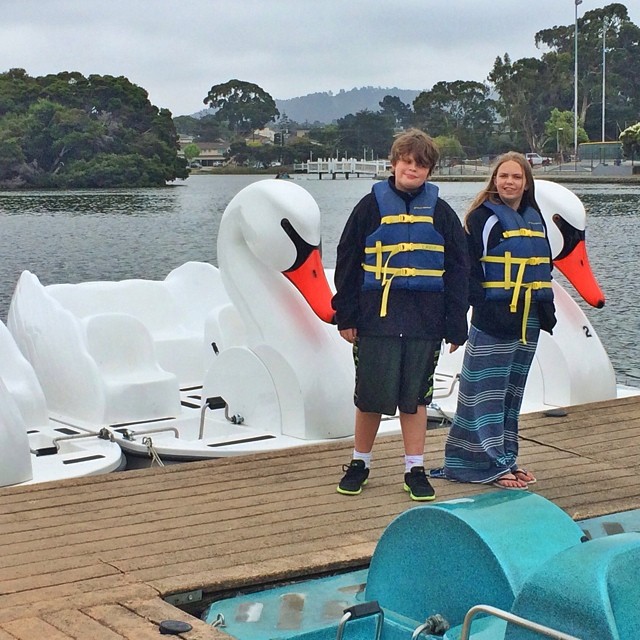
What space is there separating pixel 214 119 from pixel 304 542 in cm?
10435

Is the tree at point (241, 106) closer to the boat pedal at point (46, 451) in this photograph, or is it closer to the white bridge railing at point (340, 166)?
the white bridge railing at point (340, 166)

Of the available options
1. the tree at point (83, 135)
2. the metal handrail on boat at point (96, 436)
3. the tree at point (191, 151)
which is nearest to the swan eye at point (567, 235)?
the metal handrail on boat at point (96, 436)

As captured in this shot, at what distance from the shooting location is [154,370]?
7.71 m

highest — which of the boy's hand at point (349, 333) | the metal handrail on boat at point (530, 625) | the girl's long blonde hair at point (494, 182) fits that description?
the girl's long blonde hair at point (494, 182)

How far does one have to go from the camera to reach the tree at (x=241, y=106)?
10600cm

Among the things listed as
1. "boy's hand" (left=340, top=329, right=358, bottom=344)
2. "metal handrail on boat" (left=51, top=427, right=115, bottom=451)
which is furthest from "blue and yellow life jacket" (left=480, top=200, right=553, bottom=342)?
"metal handrail on boat" (left=51, top=427, right=115, bottom=451)

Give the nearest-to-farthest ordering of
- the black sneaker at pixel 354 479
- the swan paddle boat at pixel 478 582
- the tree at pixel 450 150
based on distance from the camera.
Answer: the swan paddle boat at pixel 478 582
the black sneaker at pixel 354 479
the tree at pixel 450 150

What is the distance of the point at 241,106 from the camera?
10681cm

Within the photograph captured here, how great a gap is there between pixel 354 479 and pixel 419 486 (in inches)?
11.8

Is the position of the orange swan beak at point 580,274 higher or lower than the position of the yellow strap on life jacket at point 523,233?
lower

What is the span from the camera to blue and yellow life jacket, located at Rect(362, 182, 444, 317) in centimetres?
525

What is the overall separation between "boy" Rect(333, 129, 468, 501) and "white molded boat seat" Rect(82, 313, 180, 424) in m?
2.38

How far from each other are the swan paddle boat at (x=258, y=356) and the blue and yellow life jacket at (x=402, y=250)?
4.87 ft

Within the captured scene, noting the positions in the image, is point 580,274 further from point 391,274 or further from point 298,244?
point 391,274
